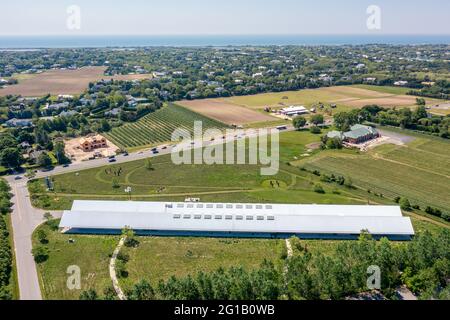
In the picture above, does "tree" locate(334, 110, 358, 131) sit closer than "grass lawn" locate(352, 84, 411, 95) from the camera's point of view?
Yes

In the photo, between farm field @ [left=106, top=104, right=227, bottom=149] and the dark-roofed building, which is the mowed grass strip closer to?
the dark-roofed building

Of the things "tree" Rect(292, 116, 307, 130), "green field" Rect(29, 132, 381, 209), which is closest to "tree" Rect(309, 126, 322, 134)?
"tree" Rect(292, 116, 307, 130)

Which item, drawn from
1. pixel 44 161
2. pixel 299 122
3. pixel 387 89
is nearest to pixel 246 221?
pixel 44 161

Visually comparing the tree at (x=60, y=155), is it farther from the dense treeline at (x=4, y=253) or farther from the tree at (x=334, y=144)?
the tree at (x=334, y=144)

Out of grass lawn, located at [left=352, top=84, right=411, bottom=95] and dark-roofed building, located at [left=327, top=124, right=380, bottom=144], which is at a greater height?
grass lawn, located at [left=352, top=84, right=411, bottom=95]

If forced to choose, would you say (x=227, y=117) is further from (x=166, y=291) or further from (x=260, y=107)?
(x=166, y=291)

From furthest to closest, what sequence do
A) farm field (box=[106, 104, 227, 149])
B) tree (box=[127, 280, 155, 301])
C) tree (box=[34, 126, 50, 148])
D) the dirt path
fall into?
1. farm field (box=[106, 104, 227, 149])
2. tree (box=[34, 126, 50, 148])
3. the dirt path
4. tree (box=[127, 280, 155, 301])
